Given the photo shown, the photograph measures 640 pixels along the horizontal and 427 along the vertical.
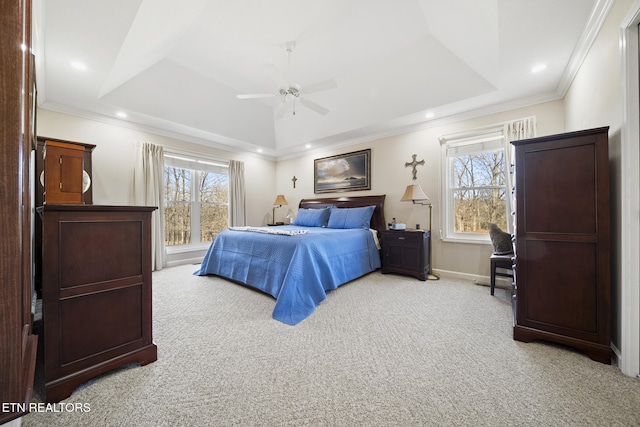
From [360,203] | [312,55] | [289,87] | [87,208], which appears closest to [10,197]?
[87,208]

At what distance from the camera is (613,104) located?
5.85 ft

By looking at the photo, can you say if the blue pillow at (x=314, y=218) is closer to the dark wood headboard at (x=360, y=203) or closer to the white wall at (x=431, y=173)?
the dark wood headboard at (x=360, y=203)

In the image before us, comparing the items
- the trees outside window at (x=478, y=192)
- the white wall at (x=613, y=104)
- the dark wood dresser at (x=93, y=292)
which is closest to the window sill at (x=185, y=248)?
the dark wood dresser at (x=93, y=292)

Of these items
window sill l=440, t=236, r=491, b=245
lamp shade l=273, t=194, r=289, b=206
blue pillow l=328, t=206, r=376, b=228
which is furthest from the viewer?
lamp shade l=273, t=194, r=289, b=206

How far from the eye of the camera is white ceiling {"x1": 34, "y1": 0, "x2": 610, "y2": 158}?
2223 mm

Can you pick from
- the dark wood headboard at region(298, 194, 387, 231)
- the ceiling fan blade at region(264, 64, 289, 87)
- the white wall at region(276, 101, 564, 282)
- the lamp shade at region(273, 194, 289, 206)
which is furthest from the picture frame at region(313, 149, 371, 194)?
the ceiling fan blade at region(264, 64, 289, 87)

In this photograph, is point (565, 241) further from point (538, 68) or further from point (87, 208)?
point (87, 208)

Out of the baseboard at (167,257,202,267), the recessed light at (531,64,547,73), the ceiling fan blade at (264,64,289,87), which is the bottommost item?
the baseboard at (167,257,202,267)

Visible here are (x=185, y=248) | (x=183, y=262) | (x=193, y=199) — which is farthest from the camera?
(x=193, y=199)

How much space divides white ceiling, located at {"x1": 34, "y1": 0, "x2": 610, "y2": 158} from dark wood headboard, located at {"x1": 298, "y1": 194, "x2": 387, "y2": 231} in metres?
1.29

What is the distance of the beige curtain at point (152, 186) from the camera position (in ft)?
13.5

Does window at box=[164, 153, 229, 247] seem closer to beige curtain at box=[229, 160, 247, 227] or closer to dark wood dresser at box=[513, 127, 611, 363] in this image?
beige curtain at box=[229, 160, 247, 227]

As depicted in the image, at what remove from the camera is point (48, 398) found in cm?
129

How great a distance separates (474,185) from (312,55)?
3.10 meters
